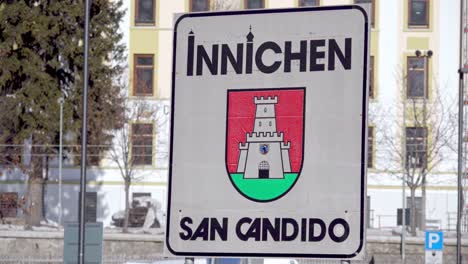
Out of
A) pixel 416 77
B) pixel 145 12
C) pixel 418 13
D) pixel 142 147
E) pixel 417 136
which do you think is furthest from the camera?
pixel 145 12

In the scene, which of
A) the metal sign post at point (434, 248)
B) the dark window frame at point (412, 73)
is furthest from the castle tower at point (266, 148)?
the dark window frame at point (412, 73)

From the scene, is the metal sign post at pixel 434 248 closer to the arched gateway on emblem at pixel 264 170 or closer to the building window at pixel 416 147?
the building window at pixel 416 147

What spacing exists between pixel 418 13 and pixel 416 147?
7281 millimetres

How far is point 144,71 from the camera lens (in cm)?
5581

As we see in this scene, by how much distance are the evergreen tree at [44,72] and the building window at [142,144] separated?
2.92 metres

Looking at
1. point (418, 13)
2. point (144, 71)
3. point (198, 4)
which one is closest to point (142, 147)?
point (144, 71)

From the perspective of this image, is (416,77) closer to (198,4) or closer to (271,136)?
(198,4)

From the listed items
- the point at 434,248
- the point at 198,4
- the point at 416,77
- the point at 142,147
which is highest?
the point at 198,4

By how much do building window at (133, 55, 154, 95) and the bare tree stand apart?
11.4m

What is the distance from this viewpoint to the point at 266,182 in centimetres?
504

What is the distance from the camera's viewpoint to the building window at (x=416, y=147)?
5069 centimetres

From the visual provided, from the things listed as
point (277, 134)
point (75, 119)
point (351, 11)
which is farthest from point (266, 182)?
point (75, 119)

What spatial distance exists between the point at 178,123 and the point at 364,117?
2.86 feet

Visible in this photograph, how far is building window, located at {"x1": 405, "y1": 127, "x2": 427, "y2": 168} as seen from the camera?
50.7m
